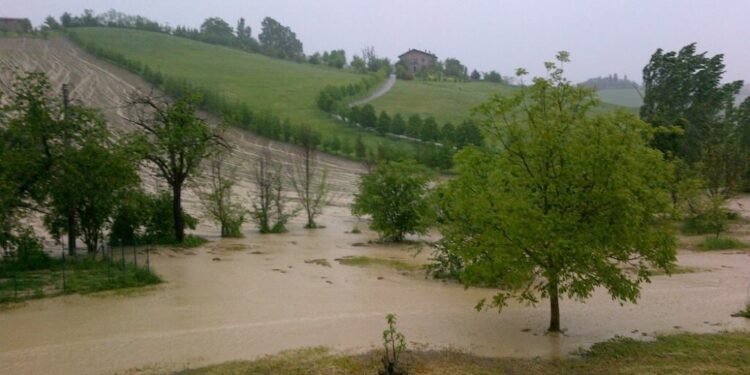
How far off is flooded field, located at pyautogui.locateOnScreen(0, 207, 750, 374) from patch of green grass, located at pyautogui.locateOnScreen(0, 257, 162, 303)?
69 cm

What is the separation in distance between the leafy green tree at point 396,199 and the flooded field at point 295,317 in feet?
24.2

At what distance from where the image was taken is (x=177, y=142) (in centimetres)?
2569

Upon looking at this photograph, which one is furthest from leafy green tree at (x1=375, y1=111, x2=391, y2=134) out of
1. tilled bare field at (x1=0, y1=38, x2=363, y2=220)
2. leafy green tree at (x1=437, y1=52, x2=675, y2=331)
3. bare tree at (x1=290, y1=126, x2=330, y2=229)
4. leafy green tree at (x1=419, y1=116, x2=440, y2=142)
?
leafy green tree at (x1=437, y1=52, x2=675, y2=331)

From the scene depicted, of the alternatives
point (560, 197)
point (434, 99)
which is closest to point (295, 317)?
point (560, 197)

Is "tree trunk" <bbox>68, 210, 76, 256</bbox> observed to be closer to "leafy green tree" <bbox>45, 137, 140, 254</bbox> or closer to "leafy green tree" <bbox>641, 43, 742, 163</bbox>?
"leafy green tree" <bbox>45, 137, 140, 254</bbox>

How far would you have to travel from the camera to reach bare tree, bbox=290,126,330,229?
118 ft

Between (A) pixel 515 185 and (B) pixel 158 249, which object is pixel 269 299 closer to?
(A) pixel 515 185

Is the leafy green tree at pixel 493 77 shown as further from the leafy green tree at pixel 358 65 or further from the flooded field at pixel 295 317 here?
the flooded field at pixel 295 317

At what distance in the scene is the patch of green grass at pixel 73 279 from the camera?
16797 mm

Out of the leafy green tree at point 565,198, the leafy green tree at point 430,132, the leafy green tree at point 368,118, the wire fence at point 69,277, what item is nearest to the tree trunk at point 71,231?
the wire fence at point 69,277

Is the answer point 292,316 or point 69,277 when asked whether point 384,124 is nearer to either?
point 69,277

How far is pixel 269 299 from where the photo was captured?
17469 mm

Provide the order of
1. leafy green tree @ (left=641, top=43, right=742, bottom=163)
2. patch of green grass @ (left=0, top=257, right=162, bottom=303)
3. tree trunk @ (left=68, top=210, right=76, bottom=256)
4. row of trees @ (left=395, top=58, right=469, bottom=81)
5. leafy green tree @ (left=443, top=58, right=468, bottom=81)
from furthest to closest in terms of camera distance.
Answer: leafy green tree @ (left=443, top=58, right=468, bottom=81) < row of trees @ (left=395, top=58, right=469, bottom=81) < leafy green tree @ (left=641, top=43, right=742, bottom=163) < tree trunk @ (left=68, top=210, right=76, bottom=256) < patch of green grass @ (left=0, top=257, right=162, bottom=303)

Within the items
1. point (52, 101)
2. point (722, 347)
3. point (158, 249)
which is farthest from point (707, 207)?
point (52, 101)
